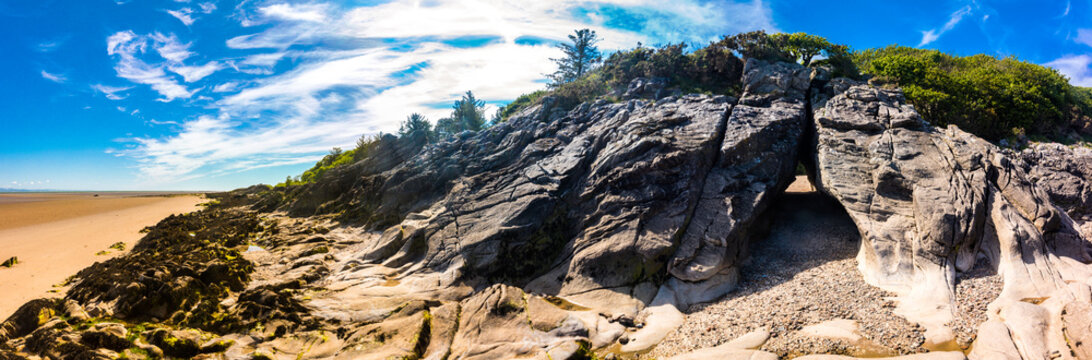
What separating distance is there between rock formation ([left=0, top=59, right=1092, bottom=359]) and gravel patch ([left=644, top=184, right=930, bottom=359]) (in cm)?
62

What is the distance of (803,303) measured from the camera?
12094 millimetres

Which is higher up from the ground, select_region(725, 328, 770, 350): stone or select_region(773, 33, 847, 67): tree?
select_region(773, 33, 847, 67): tree

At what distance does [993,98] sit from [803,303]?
2278cm

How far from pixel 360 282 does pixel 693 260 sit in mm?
14556

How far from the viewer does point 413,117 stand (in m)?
50.7

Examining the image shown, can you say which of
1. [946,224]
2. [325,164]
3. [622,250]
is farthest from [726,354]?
[325,164]

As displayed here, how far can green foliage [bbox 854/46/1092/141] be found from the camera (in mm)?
21188

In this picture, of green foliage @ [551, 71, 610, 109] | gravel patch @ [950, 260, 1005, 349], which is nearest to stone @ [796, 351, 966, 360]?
gravel patch @ [950, 260, 1005, 349]

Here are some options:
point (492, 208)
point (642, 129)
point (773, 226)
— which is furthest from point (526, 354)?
point (773, 226)

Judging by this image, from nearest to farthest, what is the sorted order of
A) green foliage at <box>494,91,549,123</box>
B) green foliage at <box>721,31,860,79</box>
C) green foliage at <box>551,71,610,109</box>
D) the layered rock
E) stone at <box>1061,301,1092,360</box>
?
stone at <box>1061,301,1092,360</box> → the layered rock → green foliage at <box>721,31,860,79</box> → green foliage at <box>551,71,610,109</box> → green foliage at <box>494,91,549,123</box>

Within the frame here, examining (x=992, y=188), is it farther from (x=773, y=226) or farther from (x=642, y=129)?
(x=642, y=129)

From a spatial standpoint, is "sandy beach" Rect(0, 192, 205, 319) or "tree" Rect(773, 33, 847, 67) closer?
"sandy beach" Rect(0, 192, 205, 319)

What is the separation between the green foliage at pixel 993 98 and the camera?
69.5 ft

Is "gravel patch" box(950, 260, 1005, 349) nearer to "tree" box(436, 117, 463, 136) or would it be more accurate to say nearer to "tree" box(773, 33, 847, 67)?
"tree" box(773, 33, 847, 67)
